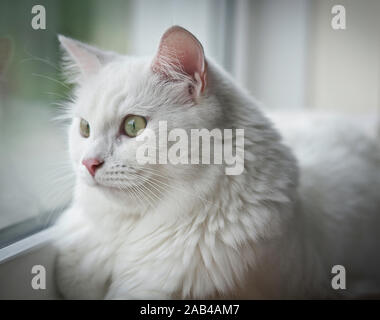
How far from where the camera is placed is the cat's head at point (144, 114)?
0.89m

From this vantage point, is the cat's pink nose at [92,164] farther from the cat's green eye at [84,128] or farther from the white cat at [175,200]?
the cat's green eye at [84,128]

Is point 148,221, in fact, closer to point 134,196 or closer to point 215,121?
point 134,196

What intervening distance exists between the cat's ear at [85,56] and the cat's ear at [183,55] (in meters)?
0.18

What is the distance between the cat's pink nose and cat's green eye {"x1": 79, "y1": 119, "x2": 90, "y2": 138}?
5.1 inches

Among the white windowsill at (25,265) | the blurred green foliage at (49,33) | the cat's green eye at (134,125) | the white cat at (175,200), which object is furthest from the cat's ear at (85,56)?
the white windowsill at (25,265)

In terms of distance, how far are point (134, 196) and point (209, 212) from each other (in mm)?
173

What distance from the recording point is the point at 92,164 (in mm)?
897

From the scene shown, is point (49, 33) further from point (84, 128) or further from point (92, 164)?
point (92, 164)

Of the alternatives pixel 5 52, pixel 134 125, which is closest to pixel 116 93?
pixel 134 125

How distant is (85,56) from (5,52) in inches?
7.2

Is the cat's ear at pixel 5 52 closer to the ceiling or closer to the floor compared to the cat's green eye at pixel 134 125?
closer to the ceiling
